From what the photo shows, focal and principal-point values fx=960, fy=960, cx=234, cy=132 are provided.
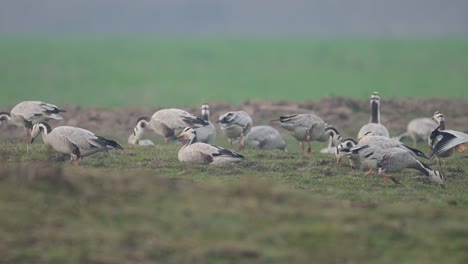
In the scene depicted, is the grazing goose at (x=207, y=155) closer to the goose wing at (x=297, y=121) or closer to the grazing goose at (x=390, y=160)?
the grazing goose at (x=390, y=160)

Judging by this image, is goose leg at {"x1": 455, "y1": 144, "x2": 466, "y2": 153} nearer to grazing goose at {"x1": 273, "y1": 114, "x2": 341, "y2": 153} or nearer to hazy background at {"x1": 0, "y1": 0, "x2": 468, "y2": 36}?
grazing goose at {"x1": 273, "y1": 114, "x2": 341, "y2": 153}

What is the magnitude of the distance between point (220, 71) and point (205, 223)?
180ft

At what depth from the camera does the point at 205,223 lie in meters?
12.0

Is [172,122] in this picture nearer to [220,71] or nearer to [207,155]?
[207,155]

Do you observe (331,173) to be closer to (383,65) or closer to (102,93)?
(102,93)

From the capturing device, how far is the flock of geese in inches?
644

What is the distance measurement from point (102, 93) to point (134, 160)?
33.7 meters

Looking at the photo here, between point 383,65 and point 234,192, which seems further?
point 383,65

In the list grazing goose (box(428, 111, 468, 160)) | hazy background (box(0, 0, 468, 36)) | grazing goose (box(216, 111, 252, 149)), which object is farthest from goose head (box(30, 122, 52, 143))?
hazy background (box(0, 0, 468, 36))

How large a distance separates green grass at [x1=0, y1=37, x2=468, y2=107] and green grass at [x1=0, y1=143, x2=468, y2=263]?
2576cm

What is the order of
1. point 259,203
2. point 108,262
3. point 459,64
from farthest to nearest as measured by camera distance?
1. point 459,64
2. point 259,203
3. point 108,262

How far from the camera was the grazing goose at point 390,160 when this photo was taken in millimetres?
16156

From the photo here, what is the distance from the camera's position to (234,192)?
13086 mm

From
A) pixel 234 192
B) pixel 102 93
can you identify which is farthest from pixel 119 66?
pixel 234 192
